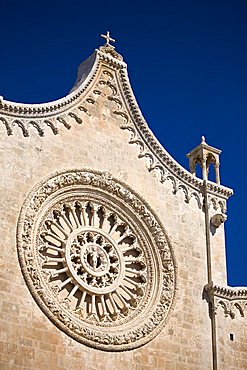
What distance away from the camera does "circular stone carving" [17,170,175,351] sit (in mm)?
16297

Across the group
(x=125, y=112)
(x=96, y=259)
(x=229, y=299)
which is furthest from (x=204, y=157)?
(x=96, y=259)

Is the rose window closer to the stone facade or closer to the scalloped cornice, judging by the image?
the stone facade

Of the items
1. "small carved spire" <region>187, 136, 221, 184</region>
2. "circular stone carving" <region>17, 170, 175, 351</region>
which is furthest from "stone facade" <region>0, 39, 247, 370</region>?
"small carved spire" <region>187, 136, 221, 184</region>

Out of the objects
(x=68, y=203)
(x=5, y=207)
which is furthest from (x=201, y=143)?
(x=5, y=207)

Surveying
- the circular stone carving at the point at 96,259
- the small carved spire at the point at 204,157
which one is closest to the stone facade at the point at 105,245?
the circular stone carving at the point at 96,259

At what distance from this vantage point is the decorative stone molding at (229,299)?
61.5ft

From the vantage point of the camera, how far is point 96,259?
57.3ft

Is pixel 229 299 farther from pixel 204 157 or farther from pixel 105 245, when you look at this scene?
pixel 204 157

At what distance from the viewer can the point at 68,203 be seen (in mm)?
17594

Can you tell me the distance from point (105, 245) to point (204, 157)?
14.2 feet

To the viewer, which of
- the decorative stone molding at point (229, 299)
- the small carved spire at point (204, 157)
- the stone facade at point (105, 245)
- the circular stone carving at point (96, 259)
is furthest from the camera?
the small carved spire at point (204, 157)

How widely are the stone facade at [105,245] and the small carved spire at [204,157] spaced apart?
0.64 meters

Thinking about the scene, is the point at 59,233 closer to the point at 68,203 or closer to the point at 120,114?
the point at 68,203

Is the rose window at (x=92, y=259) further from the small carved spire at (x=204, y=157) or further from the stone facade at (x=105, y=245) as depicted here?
the small carved spire at (x=204, y=157)
